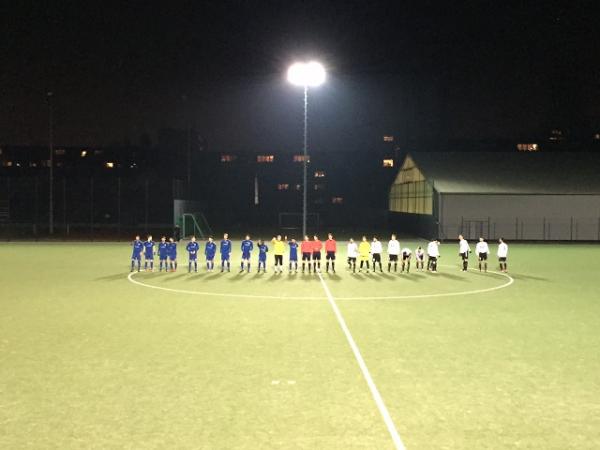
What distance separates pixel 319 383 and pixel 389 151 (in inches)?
2807

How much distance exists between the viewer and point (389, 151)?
77.6 metres

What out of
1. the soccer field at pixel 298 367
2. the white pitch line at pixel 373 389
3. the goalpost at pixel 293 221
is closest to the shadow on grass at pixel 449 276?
the soccer field at pixel 298 367

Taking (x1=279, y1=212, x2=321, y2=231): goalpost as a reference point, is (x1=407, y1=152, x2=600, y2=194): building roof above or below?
above

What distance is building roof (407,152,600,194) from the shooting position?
44.3 metres

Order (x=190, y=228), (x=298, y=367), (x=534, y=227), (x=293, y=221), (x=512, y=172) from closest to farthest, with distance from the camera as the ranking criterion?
(x=298, y=367)
(x=534, y=227)
(x=512, y=172)
(x=190, y=228)
(x=293, y=221)

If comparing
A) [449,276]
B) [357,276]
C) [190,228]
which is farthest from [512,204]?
[190,228]

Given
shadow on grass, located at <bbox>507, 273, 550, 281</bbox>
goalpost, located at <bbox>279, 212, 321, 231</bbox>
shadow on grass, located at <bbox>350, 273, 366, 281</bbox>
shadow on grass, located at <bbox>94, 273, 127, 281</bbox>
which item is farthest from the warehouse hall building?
shadow on grass, located at <bbox>94, 273, 127, 281</bbox>

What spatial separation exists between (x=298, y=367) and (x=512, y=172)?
4271cm

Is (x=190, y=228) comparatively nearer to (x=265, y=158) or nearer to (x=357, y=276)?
(x=357, y=276)

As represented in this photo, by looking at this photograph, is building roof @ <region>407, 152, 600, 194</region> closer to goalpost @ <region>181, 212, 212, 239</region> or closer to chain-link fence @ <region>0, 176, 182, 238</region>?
goalpost @ <region>181, 212, 212, 239</region>

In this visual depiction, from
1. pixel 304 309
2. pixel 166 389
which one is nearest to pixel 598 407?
pixel 166 389

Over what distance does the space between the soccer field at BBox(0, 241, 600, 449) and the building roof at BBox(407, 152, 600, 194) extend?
26.8m

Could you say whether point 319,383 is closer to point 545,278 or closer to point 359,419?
point 359,419

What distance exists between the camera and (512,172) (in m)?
47.2
